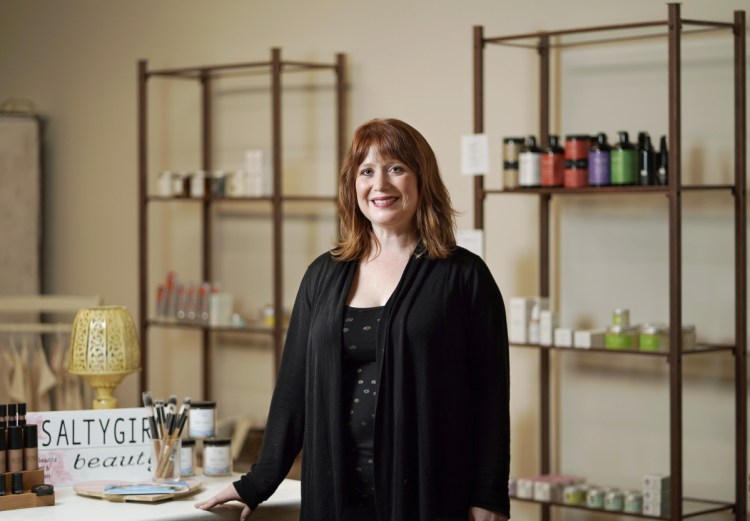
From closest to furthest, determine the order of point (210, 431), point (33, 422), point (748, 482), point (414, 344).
A: point (414, 344), point (33, 422), point (210, 431), point (748, 482)

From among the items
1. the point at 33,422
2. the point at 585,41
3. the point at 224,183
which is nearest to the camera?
the point at 33,422

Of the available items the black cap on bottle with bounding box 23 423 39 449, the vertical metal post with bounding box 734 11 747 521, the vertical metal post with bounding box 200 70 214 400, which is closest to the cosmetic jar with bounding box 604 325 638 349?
the vertical metal post with bounding box 734 11 747 521

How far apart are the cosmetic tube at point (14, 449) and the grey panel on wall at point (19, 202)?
11.0ft

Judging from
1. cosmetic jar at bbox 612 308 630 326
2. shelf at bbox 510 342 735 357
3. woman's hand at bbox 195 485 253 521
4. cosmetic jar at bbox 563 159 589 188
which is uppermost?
cosmetic jar at bbox 563 159 589 188

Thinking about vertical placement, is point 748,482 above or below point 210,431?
below

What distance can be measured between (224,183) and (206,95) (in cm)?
55

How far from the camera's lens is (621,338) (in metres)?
4.02

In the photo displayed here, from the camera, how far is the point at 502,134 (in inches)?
181

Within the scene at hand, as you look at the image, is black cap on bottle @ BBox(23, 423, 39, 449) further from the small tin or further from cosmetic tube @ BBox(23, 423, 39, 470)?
the small tin

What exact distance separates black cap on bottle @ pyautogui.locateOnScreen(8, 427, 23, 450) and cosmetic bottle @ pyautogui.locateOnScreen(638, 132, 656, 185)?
7.18 ft

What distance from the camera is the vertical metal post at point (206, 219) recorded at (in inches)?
217

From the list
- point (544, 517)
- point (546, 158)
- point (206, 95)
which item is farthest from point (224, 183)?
point (544, 517)

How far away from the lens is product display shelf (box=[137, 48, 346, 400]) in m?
4.95

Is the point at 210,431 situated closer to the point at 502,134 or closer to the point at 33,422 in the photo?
the point at 33,422
